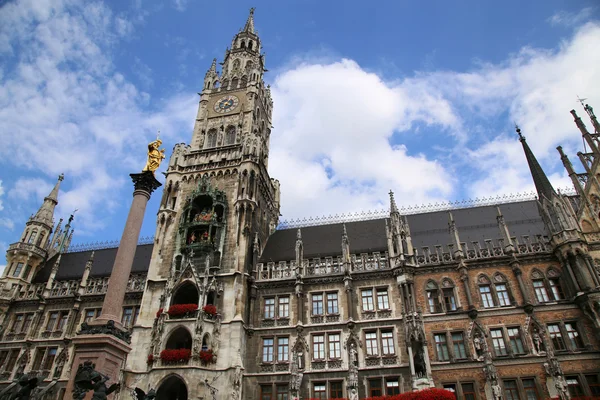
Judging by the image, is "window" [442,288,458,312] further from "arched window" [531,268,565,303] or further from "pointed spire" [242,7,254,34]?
"pointed spire" [242,7,254,34]

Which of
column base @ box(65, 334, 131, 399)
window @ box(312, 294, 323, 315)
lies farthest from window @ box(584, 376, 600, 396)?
column base @ box(65, 334, 131, 399)

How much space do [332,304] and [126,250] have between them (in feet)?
51.3

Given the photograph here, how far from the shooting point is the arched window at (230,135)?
40.7 metres

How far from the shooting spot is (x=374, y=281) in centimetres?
3025

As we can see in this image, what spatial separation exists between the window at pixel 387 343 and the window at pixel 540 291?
9485mm

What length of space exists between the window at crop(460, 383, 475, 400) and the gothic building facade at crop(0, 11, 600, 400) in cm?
11

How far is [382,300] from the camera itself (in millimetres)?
29594

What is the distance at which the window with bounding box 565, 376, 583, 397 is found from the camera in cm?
2410

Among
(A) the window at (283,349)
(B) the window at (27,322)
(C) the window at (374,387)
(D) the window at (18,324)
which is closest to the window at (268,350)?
(A) the window at (283,349)

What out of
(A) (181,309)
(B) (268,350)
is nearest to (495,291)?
(B) (268,350)

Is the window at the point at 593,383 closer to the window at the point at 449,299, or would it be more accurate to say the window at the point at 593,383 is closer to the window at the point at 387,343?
the window at the point at 449,299

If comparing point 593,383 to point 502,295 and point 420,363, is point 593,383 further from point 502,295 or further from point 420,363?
point 420,363

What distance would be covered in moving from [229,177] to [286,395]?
17.5 meters

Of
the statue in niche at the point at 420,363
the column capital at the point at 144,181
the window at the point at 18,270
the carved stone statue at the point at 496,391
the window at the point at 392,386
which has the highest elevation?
the window at the point at 18,270
